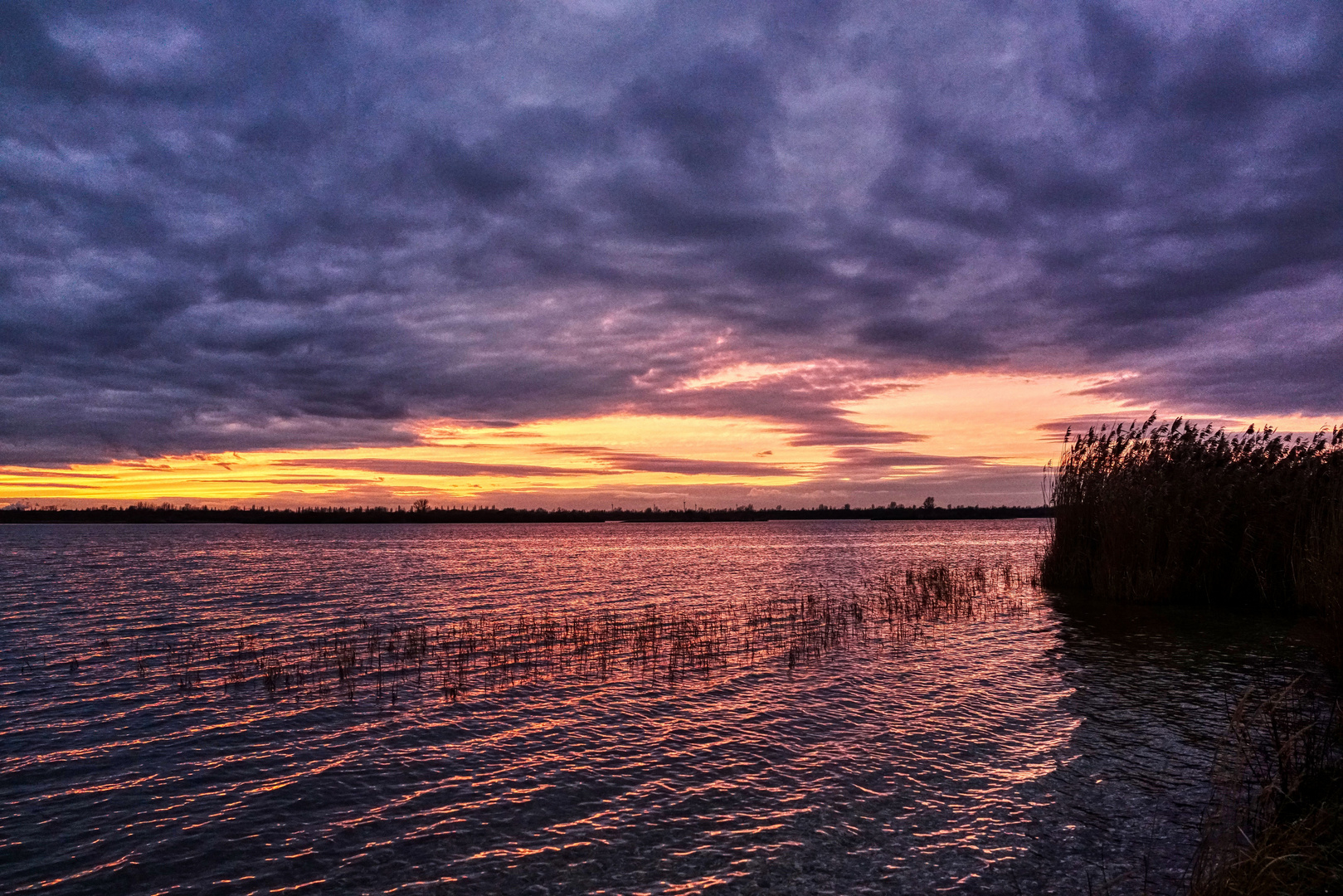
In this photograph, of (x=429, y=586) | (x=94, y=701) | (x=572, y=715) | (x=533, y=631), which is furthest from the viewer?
(x=429, y=586)

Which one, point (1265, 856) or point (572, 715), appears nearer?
point (1265, 856)

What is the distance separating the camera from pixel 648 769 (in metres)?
11.8

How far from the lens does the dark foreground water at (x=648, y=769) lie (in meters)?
8.52

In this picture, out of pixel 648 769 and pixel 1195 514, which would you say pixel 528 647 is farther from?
pixel 1195 514

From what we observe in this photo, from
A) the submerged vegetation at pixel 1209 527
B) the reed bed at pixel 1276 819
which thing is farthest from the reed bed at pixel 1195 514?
the reed bed at pixel 1276 819

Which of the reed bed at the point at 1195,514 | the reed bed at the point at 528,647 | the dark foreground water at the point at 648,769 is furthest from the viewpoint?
the reed bed at the point at 1195,514

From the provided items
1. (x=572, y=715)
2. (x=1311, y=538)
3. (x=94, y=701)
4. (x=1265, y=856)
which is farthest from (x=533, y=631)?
(x=1311, y=538)

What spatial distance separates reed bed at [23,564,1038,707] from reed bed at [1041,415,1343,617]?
14.1 ft

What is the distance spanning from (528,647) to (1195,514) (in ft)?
79.3

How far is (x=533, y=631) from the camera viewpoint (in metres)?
25.2

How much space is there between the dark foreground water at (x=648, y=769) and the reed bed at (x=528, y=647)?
1.01 ft

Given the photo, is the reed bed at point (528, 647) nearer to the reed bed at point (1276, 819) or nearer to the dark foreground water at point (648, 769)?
the dark foreground water at point (648, 769)

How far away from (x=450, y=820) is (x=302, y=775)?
359cm

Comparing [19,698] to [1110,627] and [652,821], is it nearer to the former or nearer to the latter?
[652,821]
